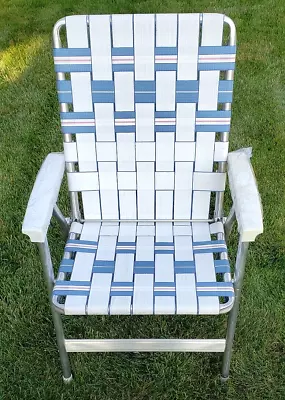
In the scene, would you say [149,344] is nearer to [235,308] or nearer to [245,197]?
[235,308]

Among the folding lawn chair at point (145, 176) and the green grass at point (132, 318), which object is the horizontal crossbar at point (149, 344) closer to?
the folding lawn chair at point (145, 176)

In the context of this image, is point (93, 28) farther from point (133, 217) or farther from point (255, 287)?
point (255, 287)

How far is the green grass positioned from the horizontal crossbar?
24 cm

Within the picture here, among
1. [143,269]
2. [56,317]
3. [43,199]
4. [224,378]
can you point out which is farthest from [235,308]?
[43,199]

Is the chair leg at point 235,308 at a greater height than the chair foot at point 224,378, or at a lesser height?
greater

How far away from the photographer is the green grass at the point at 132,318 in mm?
2031

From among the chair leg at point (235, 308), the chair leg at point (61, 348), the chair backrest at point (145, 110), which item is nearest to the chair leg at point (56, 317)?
the chair leg at point (61, 348)

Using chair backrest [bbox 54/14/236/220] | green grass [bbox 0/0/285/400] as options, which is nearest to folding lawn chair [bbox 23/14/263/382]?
chair backrest [bbox 54/14/236/220]

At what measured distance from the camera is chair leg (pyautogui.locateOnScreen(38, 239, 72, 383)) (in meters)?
1.65

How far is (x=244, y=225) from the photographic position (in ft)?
5.01

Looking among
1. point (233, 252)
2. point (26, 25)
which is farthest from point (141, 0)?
point (233, 252)

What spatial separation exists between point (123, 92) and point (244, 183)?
56 centimetres

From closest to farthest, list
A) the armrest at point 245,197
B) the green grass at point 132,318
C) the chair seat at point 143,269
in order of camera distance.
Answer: the armrest at point 245,197 < the chair seat at point 143,269 < the green grass at point 132,318

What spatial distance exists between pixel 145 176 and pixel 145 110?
266 mm
